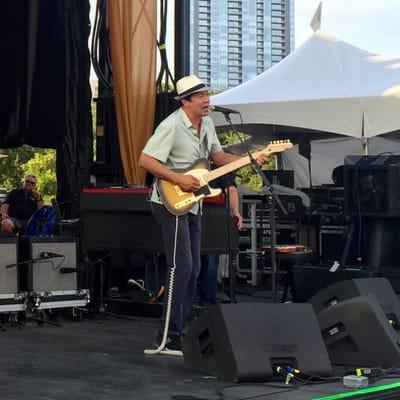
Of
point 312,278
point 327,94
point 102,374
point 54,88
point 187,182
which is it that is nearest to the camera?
point 102,374

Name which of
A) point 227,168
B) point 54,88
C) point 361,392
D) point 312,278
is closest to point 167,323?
point 227,168

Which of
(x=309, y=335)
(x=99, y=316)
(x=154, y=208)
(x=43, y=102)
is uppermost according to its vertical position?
(x=43, y=102)

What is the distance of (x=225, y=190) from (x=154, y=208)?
575mm

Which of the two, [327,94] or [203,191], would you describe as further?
[327,94]

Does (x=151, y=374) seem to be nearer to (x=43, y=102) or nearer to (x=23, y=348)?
(x=23, y=348)

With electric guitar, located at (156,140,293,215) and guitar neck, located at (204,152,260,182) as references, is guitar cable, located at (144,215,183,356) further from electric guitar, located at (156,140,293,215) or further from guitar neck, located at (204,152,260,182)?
guitar neck, located at (204,152,260,182)

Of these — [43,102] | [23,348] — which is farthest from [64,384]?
[43,102]

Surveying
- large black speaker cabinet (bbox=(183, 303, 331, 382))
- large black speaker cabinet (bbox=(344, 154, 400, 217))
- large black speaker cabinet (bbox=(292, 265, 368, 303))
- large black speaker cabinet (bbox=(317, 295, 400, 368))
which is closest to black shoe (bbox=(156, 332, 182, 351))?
large black speaker cabinet (bbox=(183, 303, 331, 382))

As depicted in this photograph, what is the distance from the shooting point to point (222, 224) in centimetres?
609

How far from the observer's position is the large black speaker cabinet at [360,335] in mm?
4199

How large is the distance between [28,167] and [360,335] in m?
24.2

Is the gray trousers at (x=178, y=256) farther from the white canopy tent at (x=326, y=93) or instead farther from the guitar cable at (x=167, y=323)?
the white canopy tent at (x=326, y=93)

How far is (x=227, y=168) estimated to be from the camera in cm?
478

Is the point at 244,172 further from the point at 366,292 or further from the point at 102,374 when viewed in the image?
the point at 102,374
